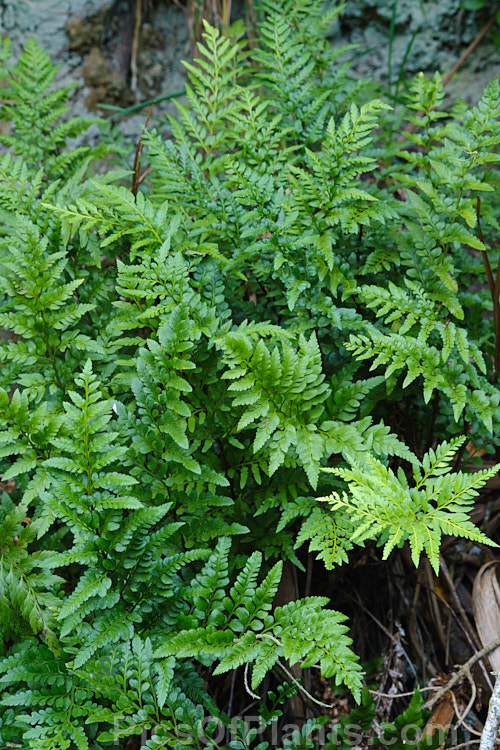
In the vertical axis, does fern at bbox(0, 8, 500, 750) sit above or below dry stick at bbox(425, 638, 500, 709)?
above

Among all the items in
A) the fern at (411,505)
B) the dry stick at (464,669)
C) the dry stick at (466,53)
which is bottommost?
the dry stick at (464,669)

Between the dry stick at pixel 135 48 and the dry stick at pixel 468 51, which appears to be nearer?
the dry stick at pixel 468 51

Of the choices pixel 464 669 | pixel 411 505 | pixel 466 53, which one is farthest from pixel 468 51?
pixel 464 669

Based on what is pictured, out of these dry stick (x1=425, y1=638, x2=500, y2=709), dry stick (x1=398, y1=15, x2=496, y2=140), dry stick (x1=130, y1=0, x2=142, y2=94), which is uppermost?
dry stick (x1=130, y1=0, x2=142, y2=94)

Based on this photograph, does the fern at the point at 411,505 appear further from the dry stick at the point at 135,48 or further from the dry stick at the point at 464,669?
the dry stick at the point at 135,48

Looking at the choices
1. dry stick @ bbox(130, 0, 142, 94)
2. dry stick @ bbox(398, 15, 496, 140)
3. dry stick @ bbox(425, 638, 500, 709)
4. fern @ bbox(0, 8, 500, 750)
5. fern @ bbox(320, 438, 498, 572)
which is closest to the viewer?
fern @ bbox(320, 438, 498, 572)

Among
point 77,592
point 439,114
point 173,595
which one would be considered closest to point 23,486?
point 77,592

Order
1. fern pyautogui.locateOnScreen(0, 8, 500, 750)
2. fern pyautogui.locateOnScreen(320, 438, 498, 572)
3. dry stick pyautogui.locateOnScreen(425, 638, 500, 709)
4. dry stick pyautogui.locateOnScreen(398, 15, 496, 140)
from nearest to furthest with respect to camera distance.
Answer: fern pyautogui.locateOnScreen(320, 438, 498, 572)
fern pyautogui.locateOnScreen(0, 8, 500, 750)
dry stick pyautogui.locateOnScreen(425, 638, 500, 709)
dry stick pyautogui.locateOnScreen(398, 15, 496, 140)

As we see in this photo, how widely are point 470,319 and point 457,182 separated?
558 mm

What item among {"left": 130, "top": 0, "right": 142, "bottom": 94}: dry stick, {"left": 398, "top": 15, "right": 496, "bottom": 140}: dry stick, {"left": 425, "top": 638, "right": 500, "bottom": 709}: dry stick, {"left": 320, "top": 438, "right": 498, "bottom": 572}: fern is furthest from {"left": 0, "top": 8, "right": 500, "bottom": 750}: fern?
{"left": 398, "top": 15, "right": 496, "bottom": 140}: dry stick

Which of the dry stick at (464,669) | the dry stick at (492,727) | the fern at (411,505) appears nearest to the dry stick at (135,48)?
the fern at (411,505)

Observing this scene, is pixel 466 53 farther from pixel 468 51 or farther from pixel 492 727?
pixel 492 727

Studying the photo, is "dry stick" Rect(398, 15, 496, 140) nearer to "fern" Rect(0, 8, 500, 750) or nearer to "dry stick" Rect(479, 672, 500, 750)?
"fern" Rect(0, 8, 500, 750)

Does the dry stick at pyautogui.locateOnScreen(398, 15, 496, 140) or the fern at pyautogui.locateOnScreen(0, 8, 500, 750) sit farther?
the dry stick at pyautogui.locateOnScreen(398, 15, 496, 140)
